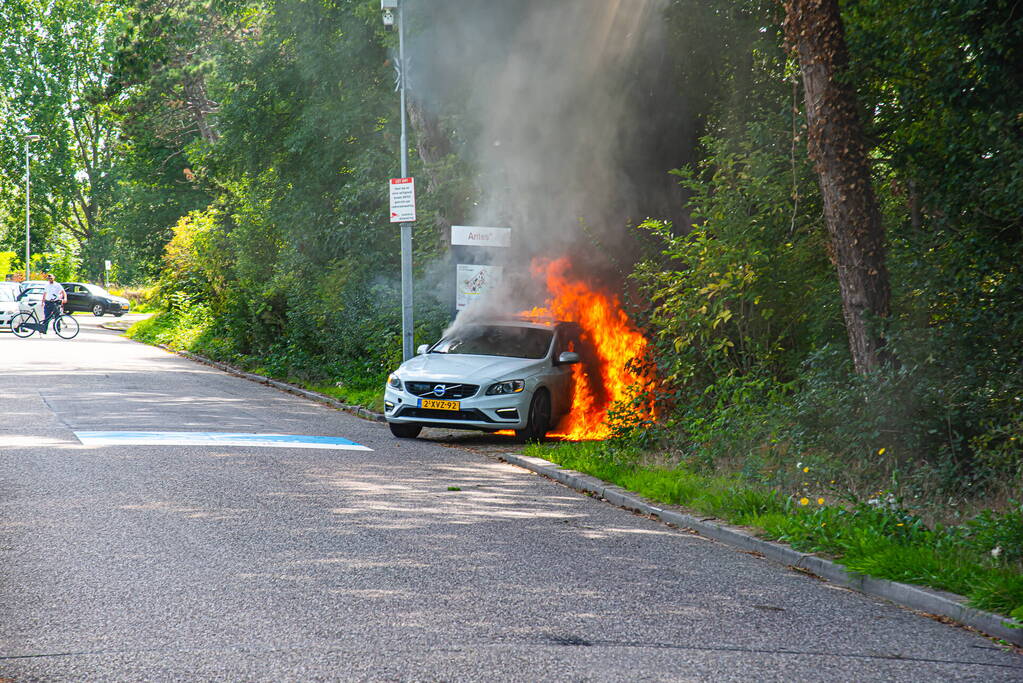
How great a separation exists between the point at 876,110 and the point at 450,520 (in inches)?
244

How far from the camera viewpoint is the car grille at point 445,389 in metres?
14.5

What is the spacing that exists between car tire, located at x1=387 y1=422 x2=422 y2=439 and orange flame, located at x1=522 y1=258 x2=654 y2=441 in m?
1.88

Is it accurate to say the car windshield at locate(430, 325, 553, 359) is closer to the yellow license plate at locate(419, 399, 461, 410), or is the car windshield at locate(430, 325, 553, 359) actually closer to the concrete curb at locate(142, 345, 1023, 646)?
the yellow license plate at locate(419, 399, 461, 410)

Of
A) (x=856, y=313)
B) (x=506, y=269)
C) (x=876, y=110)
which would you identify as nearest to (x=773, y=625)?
(x=856, y=313)

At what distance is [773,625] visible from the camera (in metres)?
6.04

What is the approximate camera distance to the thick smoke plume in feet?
52.0

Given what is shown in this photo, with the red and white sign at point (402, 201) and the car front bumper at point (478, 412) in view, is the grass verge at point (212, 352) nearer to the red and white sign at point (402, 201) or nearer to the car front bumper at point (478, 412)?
the red and white sign at point (402, 201)

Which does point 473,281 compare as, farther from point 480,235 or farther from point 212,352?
point 212,352

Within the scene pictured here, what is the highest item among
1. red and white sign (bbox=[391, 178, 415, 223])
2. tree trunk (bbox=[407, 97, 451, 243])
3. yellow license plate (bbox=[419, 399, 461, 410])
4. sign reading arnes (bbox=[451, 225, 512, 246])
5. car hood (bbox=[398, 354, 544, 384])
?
tree trunk (bbox=[407, 97, 451, 243])

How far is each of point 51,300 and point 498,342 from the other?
85.8 feet

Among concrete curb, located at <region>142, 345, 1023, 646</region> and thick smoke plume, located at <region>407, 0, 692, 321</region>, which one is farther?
thick smoke plume, located at <region>407, 0, 692, 321</region>

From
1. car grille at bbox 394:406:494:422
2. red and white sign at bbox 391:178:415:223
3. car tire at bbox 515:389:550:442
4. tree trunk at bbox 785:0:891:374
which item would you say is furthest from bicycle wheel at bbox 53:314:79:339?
tree trunk at bbox 785:0:891:374

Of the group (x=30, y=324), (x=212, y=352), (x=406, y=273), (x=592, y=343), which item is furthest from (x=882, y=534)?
(x=30, y=324)

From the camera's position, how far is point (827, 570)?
7.40 m
